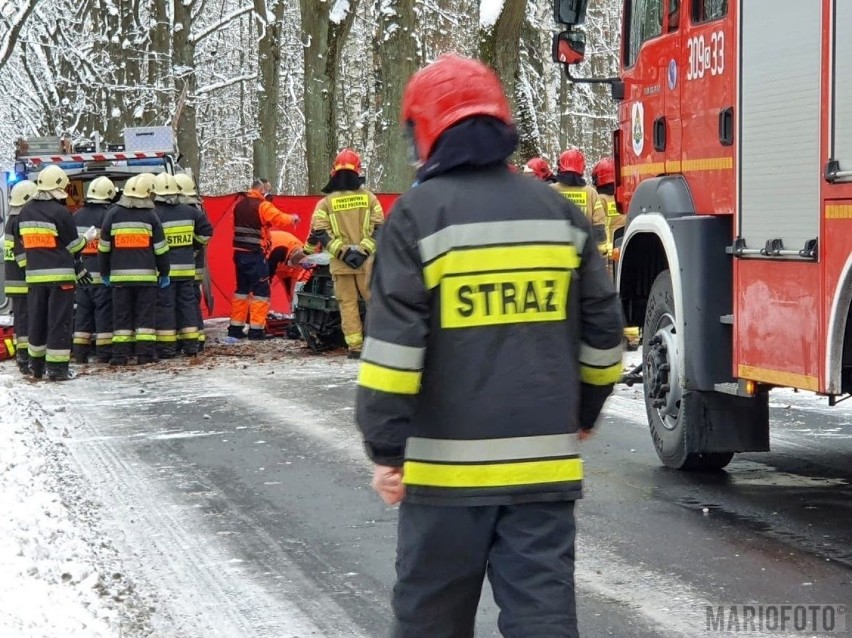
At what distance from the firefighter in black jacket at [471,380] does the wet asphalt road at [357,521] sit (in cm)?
160

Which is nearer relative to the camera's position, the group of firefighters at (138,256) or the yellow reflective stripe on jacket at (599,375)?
the yellow reflective stripe on jacket at (599,375)

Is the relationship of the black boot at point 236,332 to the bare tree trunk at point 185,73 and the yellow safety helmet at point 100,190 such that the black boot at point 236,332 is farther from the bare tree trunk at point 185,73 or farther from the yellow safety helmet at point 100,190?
the bare tree trunk at point 185,73

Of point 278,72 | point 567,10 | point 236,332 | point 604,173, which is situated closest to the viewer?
point 567,10

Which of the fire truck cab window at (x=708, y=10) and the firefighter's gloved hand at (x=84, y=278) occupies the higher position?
the fire truck cab window at (x=708, y=10)

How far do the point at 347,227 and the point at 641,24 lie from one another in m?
6.37

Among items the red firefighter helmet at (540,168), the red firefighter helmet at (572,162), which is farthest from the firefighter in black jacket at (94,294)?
the red firefighter helmet at (572,162)

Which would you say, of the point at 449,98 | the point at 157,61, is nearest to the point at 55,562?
the point at 449,98

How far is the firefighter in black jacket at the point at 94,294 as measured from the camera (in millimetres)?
15156

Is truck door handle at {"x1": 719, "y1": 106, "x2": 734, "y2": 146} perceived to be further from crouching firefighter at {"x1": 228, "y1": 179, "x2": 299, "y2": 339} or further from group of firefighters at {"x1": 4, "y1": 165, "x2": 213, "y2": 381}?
crouching firefighter at {"x1": 228, "y1": 179, "x2": 299, "y2": 339}

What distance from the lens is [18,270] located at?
14336mm

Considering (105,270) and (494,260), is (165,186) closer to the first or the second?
(105,270)

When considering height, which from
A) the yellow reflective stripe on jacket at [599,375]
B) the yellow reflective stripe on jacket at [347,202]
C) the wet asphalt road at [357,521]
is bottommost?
the wet asphalt road at [357,521]

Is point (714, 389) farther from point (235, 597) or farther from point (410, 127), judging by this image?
point (410, 127)

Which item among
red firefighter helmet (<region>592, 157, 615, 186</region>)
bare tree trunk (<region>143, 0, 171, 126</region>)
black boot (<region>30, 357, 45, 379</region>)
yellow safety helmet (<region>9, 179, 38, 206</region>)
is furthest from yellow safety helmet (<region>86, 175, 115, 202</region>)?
bare tree trunk (<region>143, 0, 171, 126</region>)
